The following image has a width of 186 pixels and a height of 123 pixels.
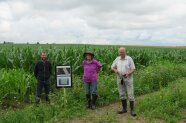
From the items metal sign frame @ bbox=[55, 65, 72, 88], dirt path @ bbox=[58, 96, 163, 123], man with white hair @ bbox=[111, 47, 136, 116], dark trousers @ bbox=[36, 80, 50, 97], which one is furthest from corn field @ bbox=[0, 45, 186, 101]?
man with white hair @ bbox=[111, 47, 136, 116]

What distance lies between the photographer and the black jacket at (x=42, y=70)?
38.5ft

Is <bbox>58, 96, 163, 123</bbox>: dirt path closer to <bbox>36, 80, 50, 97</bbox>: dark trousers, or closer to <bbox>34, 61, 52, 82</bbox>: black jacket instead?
<bbox>36, 80, 50, 97</bbox>: dark trousers

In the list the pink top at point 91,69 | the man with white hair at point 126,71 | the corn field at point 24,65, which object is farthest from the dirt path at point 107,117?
the corn field at point 24,65

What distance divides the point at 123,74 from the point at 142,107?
1355mm

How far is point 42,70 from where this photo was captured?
38.7 feet

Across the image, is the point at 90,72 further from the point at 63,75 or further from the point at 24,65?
the point at 24,65

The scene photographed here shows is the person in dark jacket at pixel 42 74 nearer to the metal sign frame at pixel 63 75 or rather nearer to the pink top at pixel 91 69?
the metal sign frame at pixel 63 75

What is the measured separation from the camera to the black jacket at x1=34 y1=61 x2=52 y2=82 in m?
11.8

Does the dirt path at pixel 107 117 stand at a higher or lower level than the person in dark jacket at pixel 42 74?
lower

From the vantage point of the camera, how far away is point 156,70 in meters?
16.5

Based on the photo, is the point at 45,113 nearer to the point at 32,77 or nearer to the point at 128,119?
the point at 128,119

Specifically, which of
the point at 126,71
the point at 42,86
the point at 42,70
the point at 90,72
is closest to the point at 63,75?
the point at 90,72

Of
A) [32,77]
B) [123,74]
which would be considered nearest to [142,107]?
[123,74]

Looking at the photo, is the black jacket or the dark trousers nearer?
the black jacket
